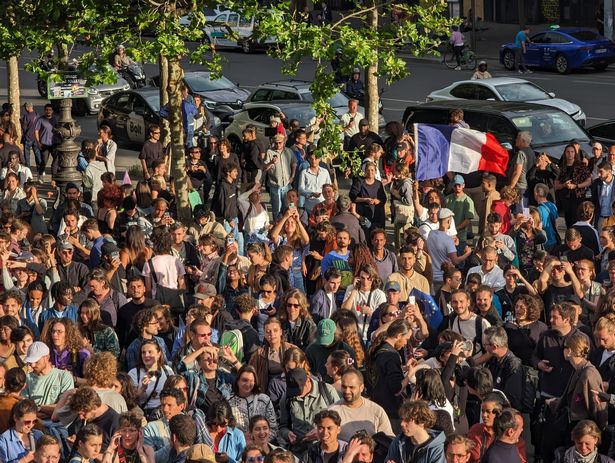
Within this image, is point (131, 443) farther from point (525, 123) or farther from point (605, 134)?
point (605, 134)

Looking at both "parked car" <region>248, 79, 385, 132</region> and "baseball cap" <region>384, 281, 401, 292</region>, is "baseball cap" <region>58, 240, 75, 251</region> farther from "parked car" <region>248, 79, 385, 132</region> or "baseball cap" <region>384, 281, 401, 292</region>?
"parked car" <region>248, 79, 385, 132</region>

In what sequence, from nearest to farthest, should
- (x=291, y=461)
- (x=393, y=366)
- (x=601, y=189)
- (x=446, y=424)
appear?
1. (x=291, y=461)
2. (x=446, y=424)
3. (x=393, y=366)
4. (x=601, y=189)

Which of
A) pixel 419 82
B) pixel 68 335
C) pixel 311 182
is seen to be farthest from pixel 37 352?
pixel 419 82

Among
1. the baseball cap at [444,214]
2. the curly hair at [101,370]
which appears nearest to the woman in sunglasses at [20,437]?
the curly hair at [101,370]

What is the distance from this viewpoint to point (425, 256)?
15086 millimetres

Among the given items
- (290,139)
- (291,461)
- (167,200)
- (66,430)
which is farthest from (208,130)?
(291,461)

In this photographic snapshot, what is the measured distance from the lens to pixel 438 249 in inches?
620

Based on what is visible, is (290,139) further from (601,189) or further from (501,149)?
(601,189)

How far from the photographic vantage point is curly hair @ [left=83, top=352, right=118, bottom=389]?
11.1 metres

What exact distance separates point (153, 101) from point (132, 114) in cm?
57

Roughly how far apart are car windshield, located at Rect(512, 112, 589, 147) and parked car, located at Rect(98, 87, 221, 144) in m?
7.79

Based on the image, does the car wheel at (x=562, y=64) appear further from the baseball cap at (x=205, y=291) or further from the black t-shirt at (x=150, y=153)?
the baseball cap at (x=205, y=291)

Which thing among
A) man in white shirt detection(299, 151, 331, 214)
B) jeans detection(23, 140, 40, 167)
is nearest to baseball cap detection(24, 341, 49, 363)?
man in white shirt detection(299, 151, 331, 214)

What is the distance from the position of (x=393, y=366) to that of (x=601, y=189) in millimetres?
6813
